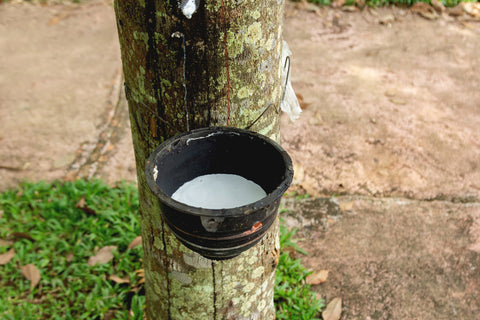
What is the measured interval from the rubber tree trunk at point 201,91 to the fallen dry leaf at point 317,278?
2.62 ft

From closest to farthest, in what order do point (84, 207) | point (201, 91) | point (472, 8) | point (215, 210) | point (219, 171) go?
1. point (215, 210)
2. point (201, 91)
3. point (219, 171)
4. point (84, 207)
5. point (472, 8)

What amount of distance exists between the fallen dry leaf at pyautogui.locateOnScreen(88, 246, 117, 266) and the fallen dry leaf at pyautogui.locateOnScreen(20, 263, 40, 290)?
326 mm

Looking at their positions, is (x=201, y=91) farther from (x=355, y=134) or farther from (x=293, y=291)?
(x=355, y=134)

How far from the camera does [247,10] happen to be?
1340 millimetres

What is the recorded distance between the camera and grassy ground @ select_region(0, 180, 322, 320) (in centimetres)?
253

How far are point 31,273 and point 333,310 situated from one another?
1.90 meters

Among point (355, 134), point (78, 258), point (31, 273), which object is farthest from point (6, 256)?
point (355, 134)

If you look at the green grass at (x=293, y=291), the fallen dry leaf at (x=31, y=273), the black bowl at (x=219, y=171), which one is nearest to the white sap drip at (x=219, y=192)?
the black bowl at (x=219, y=171)

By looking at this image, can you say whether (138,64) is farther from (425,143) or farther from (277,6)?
(425,143)

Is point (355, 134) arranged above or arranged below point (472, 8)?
below

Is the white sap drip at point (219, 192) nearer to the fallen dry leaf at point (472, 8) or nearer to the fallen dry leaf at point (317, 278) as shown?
the fallen dry leaf at point (317, 278)

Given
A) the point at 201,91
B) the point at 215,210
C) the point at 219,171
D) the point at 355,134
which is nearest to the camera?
the point at 215,210

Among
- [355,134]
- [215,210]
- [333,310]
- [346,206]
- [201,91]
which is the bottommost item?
[333,310]

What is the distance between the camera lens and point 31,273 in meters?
2.72
